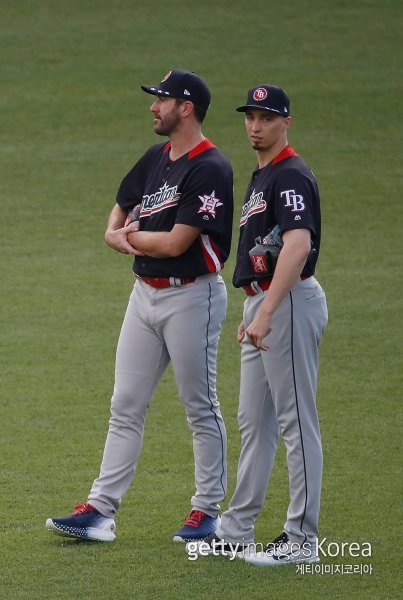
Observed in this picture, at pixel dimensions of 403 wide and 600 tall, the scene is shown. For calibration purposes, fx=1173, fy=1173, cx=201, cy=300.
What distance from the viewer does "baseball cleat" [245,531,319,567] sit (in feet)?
14.6

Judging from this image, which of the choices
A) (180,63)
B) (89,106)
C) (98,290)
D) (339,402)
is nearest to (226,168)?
(339,402)

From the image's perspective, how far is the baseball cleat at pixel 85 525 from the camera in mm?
4660

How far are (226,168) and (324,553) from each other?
62.1 inches

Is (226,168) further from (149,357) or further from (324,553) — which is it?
(324,553)

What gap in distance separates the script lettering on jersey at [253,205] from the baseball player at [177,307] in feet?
0.44

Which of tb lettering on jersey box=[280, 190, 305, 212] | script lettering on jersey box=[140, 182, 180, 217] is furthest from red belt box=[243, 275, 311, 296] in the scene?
script lettering on jersey box=[140, 182, 180, 217]

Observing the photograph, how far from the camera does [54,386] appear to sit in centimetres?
709

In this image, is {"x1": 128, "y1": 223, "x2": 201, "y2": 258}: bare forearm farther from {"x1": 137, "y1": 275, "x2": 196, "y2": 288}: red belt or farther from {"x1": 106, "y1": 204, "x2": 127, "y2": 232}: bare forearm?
{"x1": 106, "y1": 204, "x2": 127, "y2": 232}: bare forearm

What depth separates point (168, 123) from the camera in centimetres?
476

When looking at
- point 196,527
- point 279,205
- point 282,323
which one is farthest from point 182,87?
point 196,527

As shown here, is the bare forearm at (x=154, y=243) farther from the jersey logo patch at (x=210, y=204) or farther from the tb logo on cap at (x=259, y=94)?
the tb logo on cap at (x=259, y=94)

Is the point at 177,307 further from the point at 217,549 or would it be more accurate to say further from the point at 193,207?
the point at 217,549

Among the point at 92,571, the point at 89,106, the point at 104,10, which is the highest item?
the point at 104,10

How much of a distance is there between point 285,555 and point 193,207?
4.57 feet
